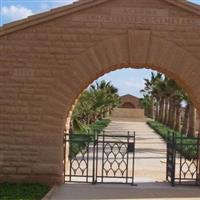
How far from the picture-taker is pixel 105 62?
1252cm

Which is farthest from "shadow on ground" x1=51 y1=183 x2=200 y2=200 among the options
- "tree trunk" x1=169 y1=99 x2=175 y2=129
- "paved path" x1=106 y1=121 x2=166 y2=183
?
"tree trunk" x1=169 y1=99 x2=175 y2=129

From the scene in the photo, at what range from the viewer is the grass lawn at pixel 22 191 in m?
10.6

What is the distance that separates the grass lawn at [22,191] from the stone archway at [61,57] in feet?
1.27

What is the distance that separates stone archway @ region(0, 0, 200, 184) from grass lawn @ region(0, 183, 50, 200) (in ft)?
1.27

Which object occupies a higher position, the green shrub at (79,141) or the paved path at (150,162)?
the green shrub at (79,141)

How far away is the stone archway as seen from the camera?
40.8 ft

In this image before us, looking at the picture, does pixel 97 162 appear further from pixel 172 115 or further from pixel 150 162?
pixel 172 115

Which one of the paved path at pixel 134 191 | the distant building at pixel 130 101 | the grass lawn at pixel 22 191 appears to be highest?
the grass lawn at pixel 22 191

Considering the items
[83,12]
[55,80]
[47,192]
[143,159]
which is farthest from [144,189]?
[143,159]

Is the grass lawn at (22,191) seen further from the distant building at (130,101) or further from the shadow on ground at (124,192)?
the distant building at (130,101)

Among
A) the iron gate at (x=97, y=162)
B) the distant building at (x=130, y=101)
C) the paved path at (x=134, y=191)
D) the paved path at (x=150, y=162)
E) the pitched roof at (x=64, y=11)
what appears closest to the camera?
the paved path at (x=134, y=191)

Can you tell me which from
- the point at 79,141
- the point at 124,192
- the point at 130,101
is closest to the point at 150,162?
the point at 79,141

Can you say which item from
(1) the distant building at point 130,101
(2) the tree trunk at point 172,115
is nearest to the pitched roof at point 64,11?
(2) the tree trunk at point 172,115

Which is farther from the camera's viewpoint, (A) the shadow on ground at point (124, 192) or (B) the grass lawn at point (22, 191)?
(A) the shadow on ground at point (124, 192)
